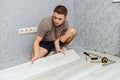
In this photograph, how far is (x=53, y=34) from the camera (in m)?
2.10

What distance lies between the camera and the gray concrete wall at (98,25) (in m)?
2.41

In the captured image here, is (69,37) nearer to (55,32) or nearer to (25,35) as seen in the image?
(55,32)

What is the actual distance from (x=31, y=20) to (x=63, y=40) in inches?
18.2

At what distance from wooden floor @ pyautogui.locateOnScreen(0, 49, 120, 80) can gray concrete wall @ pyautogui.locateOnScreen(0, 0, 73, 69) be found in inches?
15.3

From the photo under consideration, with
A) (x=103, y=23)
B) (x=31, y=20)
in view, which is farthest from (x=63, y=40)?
(x=103, y=23)

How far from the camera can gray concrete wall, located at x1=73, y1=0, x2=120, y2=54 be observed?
241cm

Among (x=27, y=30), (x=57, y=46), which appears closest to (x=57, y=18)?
(x=57, y=46)

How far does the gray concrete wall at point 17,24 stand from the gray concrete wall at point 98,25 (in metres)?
0.54

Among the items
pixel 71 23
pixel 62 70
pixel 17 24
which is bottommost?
pixel 62 70

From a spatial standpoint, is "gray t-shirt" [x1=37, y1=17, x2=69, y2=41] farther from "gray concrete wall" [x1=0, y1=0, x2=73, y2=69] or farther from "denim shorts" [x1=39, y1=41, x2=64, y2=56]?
"gray concrete wall" [x1=0, y1=0, x2=73, y2=69]

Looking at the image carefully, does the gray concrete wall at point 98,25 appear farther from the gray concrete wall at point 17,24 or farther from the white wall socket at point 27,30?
the white wall socket at point 27,30

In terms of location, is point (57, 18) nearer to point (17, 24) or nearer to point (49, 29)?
point (49, 29)

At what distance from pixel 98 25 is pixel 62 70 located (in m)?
1.03

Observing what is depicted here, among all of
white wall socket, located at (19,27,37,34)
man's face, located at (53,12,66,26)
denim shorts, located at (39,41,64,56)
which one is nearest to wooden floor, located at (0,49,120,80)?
denim shorts, located at (39,41,64,56)
